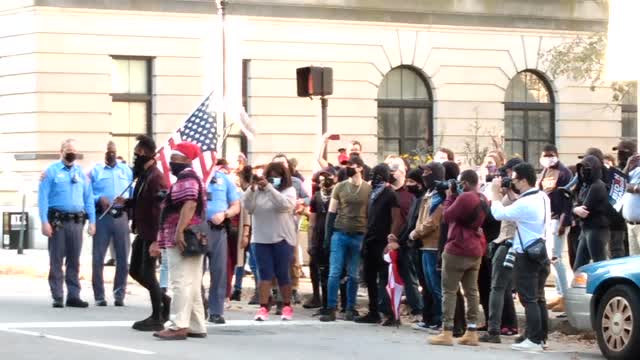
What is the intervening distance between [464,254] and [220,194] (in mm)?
3297

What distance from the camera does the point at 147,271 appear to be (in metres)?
14.7

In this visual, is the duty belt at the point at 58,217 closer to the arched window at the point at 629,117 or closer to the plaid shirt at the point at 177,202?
the plaid shirt at the point at 177,202

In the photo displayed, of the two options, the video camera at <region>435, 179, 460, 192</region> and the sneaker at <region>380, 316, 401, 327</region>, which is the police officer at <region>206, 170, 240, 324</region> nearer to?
the sneaker at <region>380, 316, 401, 327</region>

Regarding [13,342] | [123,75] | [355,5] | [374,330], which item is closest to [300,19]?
[355,5]

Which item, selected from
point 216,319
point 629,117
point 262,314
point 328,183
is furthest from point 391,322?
point 629,117

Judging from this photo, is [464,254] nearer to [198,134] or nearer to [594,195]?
[594,195]

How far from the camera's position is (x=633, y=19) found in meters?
16.2

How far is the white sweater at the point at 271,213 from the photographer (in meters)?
16.1

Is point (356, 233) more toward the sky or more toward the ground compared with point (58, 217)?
more toward the ground

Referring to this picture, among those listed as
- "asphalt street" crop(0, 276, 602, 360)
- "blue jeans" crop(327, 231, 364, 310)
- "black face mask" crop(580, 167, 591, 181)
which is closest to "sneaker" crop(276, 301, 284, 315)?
"asphalt street" crop(0, 276, 602, 360)

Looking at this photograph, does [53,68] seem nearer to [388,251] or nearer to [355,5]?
[355,5]

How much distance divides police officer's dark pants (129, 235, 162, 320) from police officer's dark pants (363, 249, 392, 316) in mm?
2797

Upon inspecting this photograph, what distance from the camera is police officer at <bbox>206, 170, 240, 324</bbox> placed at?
51.4 ft

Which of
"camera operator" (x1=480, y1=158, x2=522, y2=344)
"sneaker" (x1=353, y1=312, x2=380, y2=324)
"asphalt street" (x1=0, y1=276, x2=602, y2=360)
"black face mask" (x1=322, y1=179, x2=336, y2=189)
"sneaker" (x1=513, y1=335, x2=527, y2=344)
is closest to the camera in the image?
"asphalt street" (x1=0, y1=276, x2=602, y2=360)
